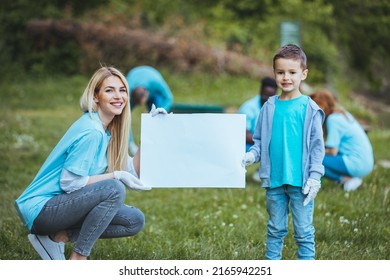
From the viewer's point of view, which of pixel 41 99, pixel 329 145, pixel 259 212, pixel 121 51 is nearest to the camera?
pixel 259 212

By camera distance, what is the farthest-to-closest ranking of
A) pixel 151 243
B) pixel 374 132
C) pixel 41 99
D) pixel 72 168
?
pixel 41 99 < pixel 374 132 < pixel 151 243 < pixel 72 168

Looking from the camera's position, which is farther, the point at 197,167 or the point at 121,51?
the point at 121,51

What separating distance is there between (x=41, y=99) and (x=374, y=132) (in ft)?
21.0

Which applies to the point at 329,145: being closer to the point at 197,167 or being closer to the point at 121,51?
the point at 197,167

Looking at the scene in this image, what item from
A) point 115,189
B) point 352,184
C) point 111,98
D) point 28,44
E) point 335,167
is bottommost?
point 352,184

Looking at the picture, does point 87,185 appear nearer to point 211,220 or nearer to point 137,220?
point 137,220

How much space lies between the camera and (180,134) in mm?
3438

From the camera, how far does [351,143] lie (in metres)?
5.67

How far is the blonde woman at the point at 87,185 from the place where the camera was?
3.23 m

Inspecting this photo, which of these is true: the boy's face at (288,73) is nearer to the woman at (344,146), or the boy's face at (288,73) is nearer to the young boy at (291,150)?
the young boy at (291,150)

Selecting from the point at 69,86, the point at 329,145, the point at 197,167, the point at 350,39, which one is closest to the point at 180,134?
the point at 197,167

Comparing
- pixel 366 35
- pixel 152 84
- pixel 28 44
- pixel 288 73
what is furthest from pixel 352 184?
pixel 28 44

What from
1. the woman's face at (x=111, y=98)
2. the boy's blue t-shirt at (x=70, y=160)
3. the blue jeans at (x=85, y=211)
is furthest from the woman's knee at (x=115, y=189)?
the woman's face at (x=111, y=98)

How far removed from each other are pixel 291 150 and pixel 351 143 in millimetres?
2606
